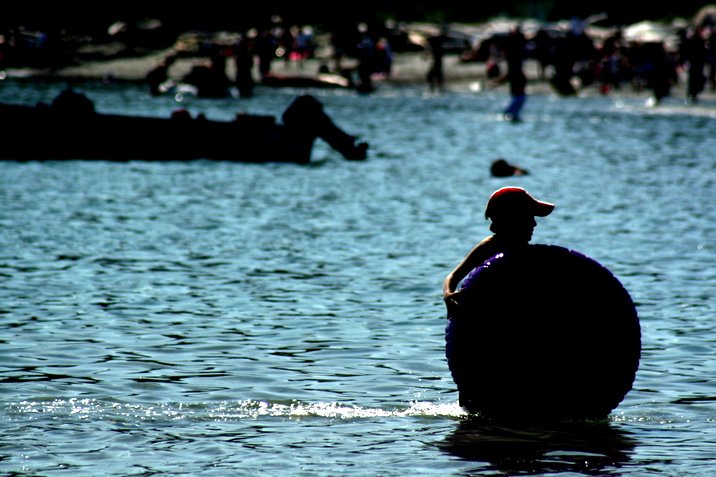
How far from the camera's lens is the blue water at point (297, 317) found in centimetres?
993

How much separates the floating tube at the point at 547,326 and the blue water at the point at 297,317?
1.30 feet

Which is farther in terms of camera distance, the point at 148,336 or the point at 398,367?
the point at 148,336

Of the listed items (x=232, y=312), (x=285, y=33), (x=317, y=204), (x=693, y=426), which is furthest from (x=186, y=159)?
(x=285, y=33)

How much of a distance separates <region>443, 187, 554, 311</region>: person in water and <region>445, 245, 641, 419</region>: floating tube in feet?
0.48

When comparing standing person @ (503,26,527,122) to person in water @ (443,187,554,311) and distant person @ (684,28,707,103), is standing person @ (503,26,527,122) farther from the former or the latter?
person in water @ (443,187,554,311)

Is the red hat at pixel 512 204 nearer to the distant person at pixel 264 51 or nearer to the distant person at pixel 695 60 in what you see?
the distant person at pixel 695 60

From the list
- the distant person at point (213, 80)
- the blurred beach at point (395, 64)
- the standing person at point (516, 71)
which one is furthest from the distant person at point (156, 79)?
the standing person at point (516, 71)

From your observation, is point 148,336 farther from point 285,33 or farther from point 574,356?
point 285,33

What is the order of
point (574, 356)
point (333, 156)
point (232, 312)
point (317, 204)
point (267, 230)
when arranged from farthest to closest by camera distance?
1. point (333, 156)
2. point (317, 204)
3. point (267, 230)
4. point (232, 312)
5. point (574, 356)

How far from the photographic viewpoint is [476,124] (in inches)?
1997

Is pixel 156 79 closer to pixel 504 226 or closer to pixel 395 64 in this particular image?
pixel 395 64

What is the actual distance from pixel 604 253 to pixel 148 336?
Result: 8.37 metres

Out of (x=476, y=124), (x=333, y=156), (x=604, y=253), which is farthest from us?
(x=476, y=124)

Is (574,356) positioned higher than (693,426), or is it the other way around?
(574,356)
